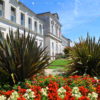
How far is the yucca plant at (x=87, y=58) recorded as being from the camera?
20.7ft

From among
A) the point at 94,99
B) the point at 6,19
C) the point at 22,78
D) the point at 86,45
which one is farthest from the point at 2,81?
the point at 6,19

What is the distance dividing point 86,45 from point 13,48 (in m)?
3.45

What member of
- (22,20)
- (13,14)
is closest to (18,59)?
(13,14)

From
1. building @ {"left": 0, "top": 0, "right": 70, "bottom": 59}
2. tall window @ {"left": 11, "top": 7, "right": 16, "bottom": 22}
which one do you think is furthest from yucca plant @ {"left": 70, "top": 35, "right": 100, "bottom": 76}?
tall window @ {"left": 11, "top": 7, "right": 16, "bottom": 22}

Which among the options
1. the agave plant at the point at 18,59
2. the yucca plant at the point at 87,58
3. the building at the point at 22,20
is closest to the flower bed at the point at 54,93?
the agave plant at the point at 18,59

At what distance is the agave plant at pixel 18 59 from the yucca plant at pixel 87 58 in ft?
6.91

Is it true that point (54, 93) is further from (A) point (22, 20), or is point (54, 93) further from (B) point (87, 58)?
(A) point (22, 20)

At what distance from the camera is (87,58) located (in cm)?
636

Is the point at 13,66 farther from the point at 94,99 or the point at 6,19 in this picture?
the point at 6,19

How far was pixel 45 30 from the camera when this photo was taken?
33.7 m

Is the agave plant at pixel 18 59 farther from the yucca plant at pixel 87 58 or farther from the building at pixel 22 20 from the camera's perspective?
the building at pixel 22 20

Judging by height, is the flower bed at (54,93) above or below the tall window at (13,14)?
below

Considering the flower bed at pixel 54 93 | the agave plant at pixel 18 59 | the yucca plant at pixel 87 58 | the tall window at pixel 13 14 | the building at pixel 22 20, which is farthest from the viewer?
the tall window at pixel 13 14

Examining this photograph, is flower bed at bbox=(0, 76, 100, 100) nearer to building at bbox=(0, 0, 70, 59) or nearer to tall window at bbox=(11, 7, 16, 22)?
building at bbox=(0, 0, 70, 59)
